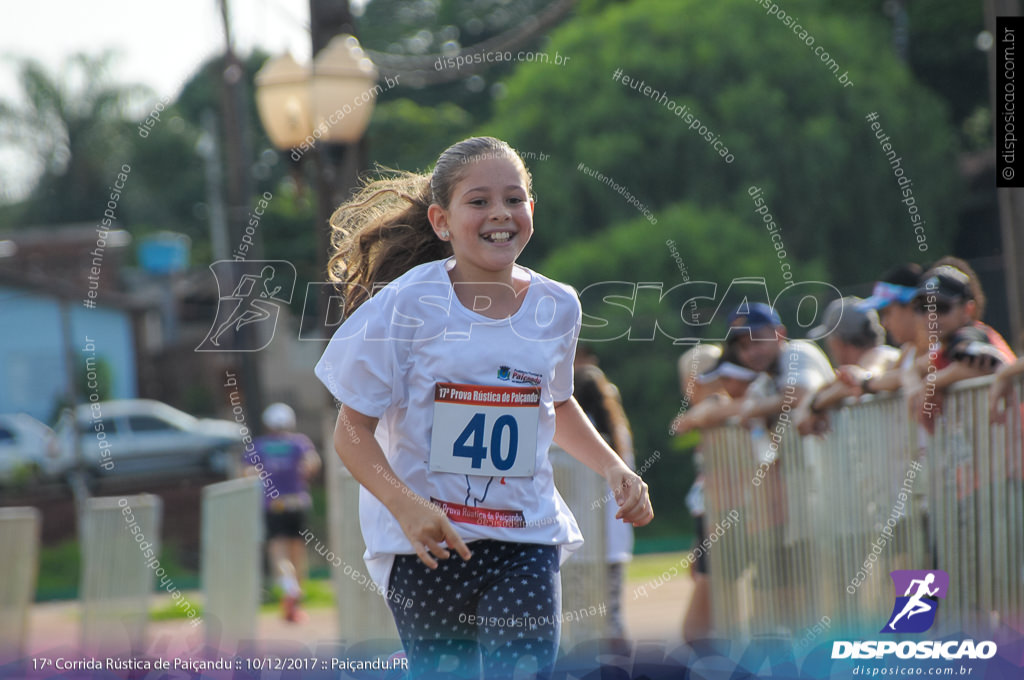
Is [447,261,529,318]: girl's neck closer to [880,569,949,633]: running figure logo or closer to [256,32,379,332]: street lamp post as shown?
[880,569,949,633]: running figure logo

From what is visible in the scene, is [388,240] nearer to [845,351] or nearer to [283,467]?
[845,351]

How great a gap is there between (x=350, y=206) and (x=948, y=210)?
75.1ft

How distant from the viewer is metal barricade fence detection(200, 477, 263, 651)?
7160mm

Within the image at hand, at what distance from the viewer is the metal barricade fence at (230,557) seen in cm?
716

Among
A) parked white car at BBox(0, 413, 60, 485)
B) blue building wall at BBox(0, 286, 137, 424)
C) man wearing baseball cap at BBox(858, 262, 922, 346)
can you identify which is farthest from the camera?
blue building wall at BBox(0, 286, 137, 424)

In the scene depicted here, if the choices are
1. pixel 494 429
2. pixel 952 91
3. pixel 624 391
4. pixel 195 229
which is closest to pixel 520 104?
pixel 624 391

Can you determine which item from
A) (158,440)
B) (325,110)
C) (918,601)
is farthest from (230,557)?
(158,440)

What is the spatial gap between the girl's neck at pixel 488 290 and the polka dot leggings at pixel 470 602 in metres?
0.56

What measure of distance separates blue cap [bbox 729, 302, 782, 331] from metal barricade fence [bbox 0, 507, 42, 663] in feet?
12.8

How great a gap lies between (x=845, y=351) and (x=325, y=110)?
120 inches

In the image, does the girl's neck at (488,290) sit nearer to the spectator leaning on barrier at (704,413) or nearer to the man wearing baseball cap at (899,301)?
the man wearing baseball cap at (899,301)

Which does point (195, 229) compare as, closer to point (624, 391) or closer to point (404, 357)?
point (624, 391)

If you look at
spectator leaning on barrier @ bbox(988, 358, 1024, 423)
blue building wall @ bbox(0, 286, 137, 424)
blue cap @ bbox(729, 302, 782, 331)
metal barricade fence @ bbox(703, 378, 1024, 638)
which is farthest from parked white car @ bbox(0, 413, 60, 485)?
spectator leaning on barrier @ bbox(988, 358, 1024, 423)

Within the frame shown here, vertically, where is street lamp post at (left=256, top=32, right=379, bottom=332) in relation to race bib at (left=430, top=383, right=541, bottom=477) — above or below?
above
